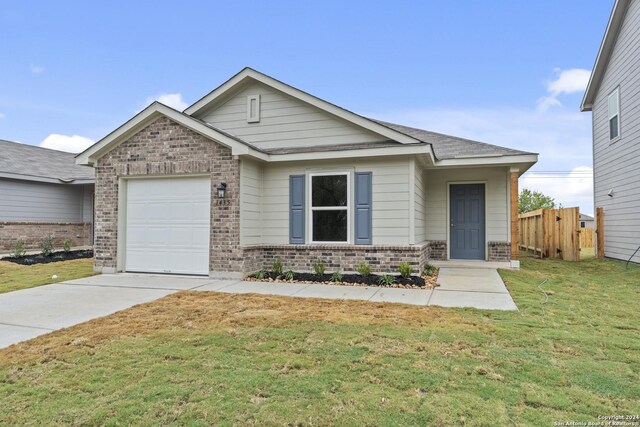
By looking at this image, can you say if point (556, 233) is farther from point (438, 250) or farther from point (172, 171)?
point (172, 171)

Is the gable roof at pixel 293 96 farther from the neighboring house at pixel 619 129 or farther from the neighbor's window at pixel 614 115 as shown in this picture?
the neighbor's window at pixel 614 115

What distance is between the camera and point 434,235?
11.6m

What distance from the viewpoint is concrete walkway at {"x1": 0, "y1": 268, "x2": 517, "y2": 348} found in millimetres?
5109

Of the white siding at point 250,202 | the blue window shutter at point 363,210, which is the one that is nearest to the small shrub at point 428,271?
the blue window shutter at point 363,210

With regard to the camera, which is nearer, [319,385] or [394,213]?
[319,385]

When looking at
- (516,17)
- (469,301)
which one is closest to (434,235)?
(469,301)

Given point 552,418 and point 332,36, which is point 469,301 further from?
point 332,36

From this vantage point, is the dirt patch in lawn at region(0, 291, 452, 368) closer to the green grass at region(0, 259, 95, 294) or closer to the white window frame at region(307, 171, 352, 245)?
the white window frame at region(307, 171, 352, 245)

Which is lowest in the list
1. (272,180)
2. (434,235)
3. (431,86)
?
(434,235)

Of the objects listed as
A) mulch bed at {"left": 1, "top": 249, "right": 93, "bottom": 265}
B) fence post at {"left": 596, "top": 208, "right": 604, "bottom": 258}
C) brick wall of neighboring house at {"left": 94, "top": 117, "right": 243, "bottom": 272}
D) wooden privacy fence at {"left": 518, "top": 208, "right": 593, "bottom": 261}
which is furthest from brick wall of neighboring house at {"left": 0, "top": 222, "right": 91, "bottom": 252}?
fence post at {"left": 596, "top": 208, "right": 604, "bottom": 258}

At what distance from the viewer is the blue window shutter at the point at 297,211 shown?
9.01m

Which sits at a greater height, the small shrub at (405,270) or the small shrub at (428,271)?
the small shrub at (405,270)

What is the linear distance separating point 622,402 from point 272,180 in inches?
304

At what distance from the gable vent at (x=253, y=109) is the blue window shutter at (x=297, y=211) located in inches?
85.7
